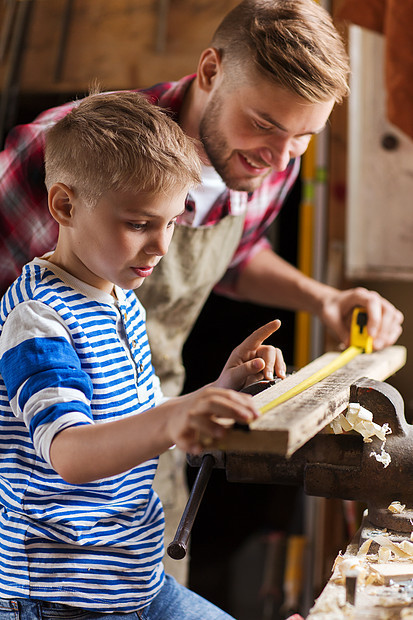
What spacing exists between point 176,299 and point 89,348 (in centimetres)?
68

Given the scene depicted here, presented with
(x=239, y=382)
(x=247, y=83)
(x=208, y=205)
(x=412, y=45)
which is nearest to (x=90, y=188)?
(x=239, y=382)

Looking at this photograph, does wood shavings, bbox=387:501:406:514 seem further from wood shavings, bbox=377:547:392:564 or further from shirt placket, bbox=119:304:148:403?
shirt placket, bbox=119:304:148:403

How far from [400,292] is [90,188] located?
6.30ft

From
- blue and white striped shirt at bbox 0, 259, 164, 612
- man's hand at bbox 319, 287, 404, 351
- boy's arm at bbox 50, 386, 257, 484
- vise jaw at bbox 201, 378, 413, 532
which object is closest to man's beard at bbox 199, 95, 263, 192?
man's hand at bbox 319, 287, 404, 351

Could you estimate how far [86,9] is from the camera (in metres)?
2.44

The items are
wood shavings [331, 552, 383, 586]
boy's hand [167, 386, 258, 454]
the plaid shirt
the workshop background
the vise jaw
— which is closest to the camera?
boy's hand [167, 386, 258, 454]

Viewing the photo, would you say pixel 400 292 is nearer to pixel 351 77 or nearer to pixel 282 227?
pixel 282 227

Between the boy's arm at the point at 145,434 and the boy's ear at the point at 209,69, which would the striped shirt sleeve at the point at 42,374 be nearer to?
the boy's arm at the point at 145,434

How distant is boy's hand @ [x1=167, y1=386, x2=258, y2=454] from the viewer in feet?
2.24

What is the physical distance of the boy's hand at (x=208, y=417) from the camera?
0.68m

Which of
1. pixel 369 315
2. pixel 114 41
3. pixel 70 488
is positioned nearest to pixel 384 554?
pixel 70 488

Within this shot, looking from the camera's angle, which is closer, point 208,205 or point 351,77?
point 208,205

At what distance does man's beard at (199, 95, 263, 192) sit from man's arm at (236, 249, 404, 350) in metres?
0.35

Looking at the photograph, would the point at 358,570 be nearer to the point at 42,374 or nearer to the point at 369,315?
the point at 42,374
